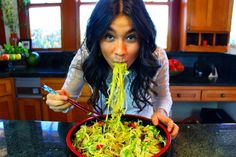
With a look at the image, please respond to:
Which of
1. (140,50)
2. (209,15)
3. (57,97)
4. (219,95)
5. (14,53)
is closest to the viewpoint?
(57,97)

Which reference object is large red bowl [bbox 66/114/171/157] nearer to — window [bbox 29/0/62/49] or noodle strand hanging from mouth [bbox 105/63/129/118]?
noodle strand hanging from mouth [bbox 105/63/129/118]

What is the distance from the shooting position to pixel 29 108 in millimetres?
2453

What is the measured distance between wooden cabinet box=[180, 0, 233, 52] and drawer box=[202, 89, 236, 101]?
0.51 metres

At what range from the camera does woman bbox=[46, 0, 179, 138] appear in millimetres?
758

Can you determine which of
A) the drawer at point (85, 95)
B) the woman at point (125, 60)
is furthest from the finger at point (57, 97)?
the drawer at point (85, 95)

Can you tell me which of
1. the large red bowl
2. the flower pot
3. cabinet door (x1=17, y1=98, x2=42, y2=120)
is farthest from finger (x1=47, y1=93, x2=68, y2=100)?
the flower pot

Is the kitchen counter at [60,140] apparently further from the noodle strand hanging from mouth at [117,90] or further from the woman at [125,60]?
the noodle strand hanging from mouth at [117,90]

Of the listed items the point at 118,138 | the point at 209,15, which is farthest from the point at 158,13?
the point at 118,138

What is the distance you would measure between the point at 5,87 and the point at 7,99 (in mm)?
144

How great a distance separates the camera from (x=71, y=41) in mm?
2836

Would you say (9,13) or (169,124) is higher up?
(9,13)

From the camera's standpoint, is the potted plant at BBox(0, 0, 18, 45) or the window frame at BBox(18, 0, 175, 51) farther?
the window frame at BBox(18, 0, 175, 51)

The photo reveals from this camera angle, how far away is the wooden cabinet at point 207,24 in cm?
228

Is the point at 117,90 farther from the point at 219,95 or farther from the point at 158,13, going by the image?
the point at 158,13
